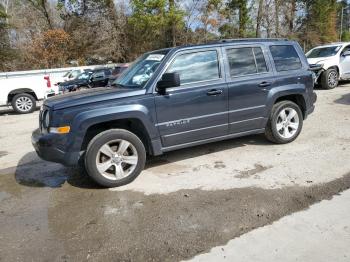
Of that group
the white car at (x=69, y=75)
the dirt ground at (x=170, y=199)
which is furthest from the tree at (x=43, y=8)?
the dirt ground at (x=170, y=199)

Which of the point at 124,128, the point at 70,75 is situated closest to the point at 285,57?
the point at 124,128

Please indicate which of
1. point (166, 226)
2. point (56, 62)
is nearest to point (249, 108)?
point (166, 226)

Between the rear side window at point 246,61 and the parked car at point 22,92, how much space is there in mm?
9639

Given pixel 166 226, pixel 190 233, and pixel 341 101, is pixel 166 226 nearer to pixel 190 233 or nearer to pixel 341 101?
pixel 190 233

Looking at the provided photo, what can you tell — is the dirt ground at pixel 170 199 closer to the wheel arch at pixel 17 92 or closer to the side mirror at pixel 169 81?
the side mirror at pixel 169 81

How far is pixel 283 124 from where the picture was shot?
247 inches

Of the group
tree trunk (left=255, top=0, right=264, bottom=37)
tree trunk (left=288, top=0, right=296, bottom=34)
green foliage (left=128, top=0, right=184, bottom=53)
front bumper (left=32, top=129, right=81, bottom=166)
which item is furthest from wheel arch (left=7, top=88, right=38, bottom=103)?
tree trunk (left=288, top=0, right=296, bottom=34)

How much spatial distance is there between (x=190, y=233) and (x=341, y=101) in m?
8.24

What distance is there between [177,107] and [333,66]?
31.9 feet

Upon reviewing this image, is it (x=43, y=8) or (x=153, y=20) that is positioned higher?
(x=43, y=8)

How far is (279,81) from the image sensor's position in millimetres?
6000

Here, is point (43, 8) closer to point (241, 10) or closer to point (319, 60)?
point (241, 10)

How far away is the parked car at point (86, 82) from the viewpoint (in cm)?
1539

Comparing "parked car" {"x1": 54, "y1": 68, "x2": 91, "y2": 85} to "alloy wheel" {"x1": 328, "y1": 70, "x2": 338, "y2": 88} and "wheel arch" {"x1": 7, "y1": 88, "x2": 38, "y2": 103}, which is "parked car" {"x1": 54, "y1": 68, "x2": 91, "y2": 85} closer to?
"wheel arch" {"x1": 7, "y1": 88, "x2": 38, "y2": 103}
